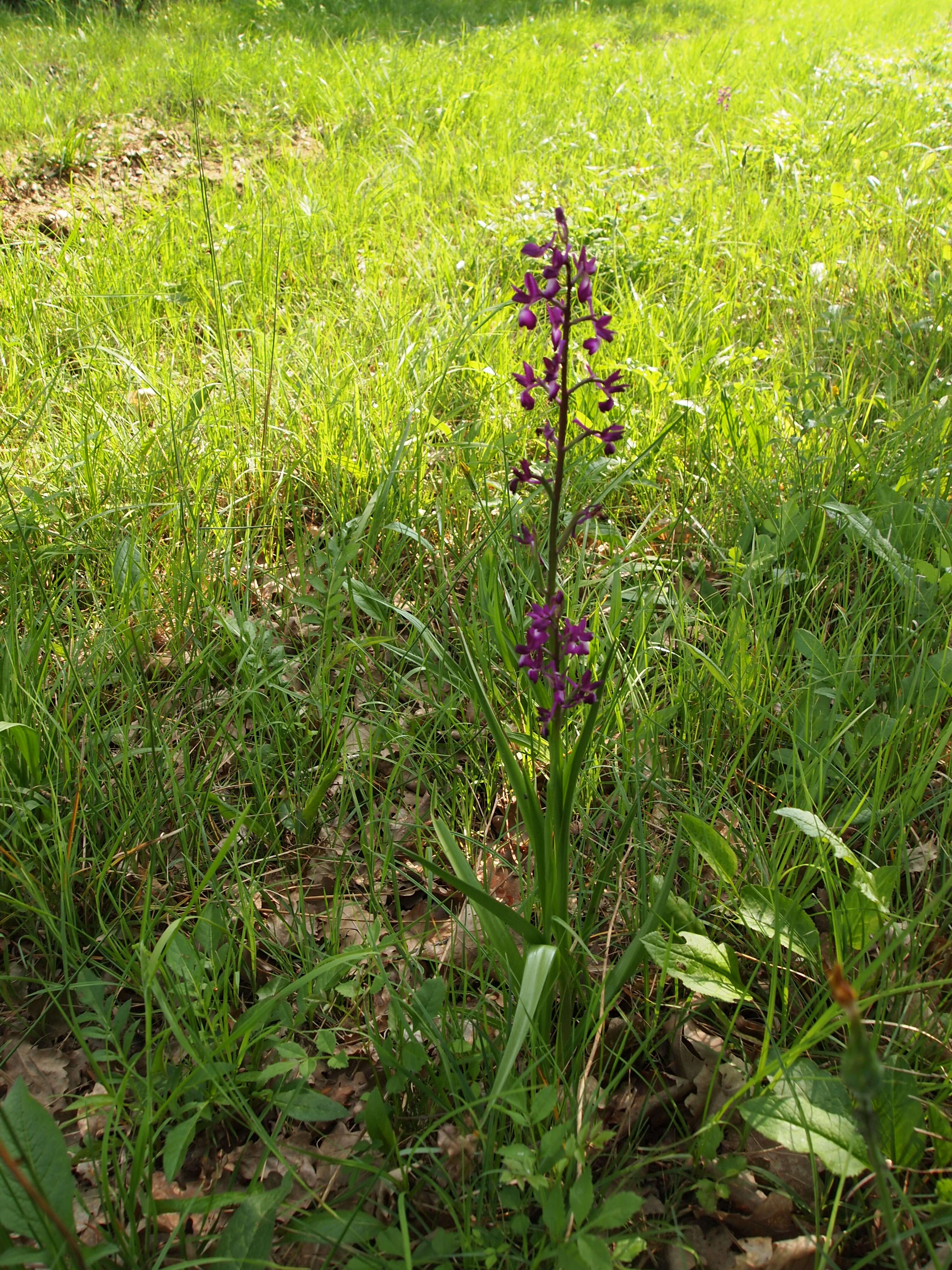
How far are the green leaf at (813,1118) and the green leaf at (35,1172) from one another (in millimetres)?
927

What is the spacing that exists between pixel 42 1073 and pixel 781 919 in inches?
51.2

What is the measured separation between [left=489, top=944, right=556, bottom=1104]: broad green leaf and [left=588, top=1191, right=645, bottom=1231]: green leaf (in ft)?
0.62

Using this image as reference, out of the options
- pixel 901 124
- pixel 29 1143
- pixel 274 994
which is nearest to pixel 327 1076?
pixel 274 994

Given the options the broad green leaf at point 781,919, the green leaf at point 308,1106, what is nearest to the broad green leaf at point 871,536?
the broad green leaf at point 781,919

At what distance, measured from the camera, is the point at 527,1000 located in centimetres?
107

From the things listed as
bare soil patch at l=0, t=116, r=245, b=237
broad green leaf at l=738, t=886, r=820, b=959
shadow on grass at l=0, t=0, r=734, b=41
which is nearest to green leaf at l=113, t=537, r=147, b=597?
broad green leaf at l=738, t=886, r=820, b=959

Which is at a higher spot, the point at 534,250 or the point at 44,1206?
the point at 534,250

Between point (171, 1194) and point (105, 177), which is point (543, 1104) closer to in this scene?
point (171, 1194)

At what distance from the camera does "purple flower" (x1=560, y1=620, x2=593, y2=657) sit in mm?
1181

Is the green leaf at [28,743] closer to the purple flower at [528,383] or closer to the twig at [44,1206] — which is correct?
the twig at [44,1206]

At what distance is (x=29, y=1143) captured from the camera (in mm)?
1080

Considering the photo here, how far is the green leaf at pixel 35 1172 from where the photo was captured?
1043 mm

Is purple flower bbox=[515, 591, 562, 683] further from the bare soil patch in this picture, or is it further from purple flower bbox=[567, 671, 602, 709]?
the bare soil patch

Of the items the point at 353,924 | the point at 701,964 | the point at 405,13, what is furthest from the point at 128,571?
the point at 405,13
